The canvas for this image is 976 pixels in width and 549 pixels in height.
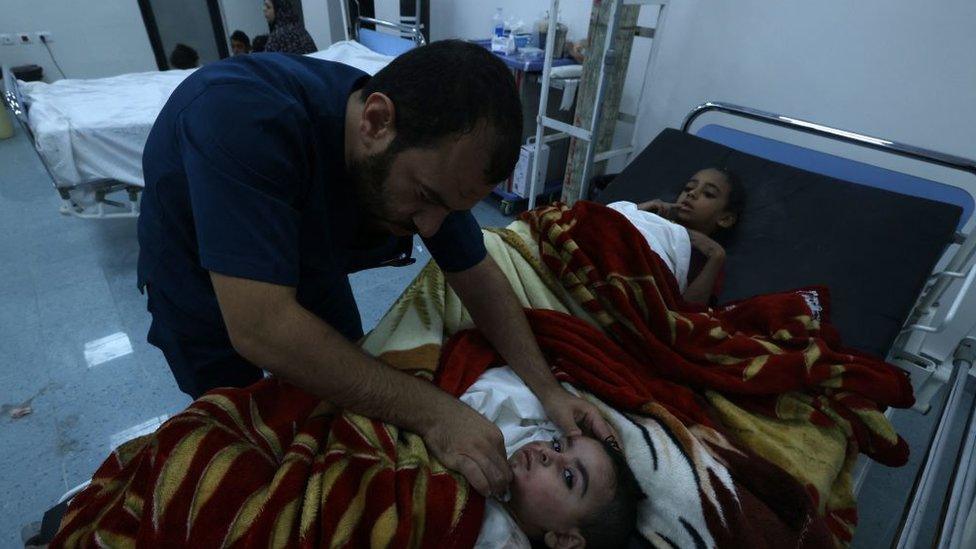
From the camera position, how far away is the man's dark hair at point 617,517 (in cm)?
89

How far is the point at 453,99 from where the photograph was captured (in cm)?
73

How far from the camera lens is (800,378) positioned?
108 centimetres

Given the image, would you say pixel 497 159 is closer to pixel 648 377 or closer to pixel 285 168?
pixel 285 168

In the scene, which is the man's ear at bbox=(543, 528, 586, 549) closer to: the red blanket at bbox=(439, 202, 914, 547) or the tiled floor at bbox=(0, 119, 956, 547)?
the red blanket at bbox=(439, 202, 914, 547)

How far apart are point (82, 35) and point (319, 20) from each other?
2.35m

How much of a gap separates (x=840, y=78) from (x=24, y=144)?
610 cm

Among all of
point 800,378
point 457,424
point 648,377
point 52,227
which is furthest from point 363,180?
point 52,227

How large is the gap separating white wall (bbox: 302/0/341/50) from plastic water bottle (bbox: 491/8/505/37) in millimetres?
2336

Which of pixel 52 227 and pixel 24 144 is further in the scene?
pixel 24 144

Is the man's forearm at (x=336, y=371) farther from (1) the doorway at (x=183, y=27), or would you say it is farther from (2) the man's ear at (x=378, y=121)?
(1) the doorway at (x=183, y=27)

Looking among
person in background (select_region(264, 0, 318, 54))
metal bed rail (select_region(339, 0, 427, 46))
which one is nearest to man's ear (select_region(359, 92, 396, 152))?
metal bed rail (select_region(339, 0, 427, 46))

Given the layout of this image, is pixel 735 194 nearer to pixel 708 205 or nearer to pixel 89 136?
pixel 708 205

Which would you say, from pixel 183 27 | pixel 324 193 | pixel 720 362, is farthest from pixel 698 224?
pixel 183 27

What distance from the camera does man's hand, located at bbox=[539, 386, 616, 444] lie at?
100 cm
